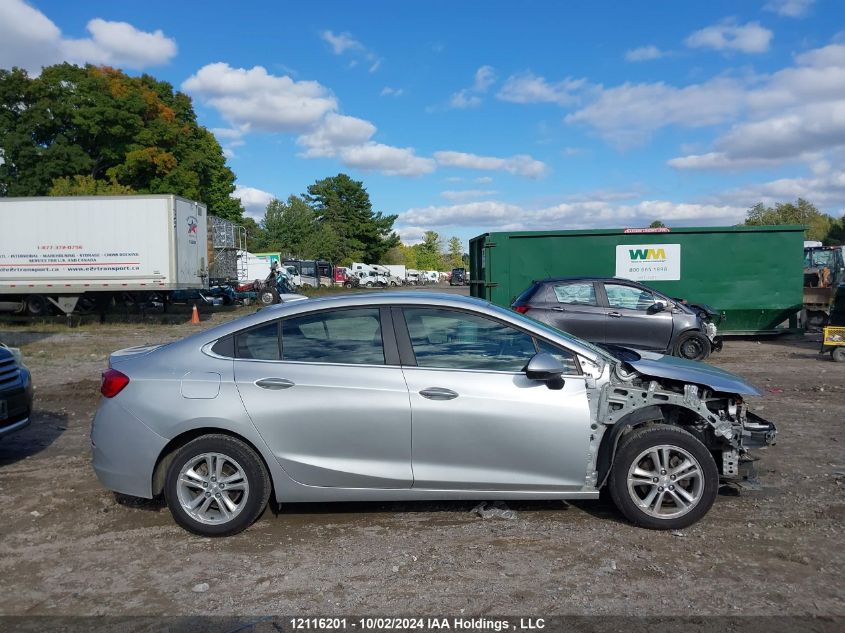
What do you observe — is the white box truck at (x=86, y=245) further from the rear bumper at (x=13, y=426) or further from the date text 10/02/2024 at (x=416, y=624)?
the date text 10/02/2024 at (x=416, y=624)

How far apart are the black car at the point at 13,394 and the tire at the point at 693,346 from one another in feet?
32.7

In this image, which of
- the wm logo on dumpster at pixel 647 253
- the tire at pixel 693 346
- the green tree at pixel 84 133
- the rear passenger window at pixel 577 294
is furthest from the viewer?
the green tree at pixel 84 133

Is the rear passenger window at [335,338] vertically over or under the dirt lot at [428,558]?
over

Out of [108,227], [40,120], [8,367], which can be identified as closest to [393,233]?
[40,120]

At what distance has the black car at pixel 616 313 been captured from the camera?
11539mm

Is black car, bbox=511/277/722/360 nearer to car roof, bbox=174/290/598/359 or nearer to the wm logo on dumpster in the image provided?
the wm logo on dumpster

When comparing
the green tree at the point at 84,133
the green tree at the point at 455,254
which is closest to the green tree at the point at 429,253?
the green tree at the point at 455,254

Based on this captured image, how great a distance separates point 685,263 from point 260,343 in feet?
43.4

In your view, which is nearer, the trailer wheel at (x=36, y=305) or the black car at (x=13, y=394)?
the black car at (x=13, y=394)

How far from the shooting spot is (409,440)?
14.4ft

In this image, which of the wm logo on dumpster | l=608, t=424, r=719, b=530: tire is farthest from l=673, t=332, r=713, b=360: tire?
l=608, t=424, r=719, b=530: tire

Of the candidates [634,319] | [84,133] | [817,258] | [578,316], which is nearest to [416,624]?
[578,316]

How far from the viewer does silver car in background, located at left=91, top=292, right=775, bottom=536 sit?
4363 millimetres

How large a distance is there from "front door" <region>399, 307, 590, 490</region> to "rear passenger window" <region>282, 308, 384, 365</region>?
328 mm
